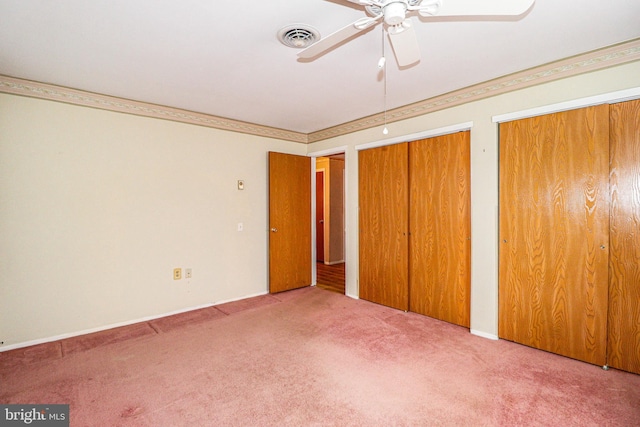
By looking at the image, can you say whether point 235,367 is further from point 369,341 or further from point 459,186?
point 459,186

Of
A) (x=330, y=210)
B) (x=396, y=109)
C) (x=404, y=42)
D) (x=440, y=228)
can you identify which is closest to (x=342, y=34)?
(x=404, y=42)

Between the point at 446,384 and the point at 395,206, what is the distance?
199 centimetres

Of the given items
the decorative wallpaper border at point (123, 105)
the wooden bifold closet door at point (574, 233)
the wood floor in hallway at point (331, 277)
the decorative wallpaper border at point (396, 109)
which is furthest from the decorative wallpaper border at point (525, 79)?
the wood floor in hallway at point (331, 277)

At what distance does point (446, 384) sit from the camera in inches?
85.0

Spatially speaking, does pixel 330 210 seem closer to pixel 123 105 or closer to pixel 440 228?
pixel 440 228

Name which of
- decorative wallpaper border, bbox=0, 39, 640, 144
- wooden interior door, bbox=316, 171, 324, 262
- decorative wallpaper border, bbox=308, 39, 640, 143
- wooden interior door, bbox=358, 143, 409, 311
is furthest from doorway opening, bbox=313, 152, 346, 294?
decorative wallpaper border, bbox=308, 39, 640, 143

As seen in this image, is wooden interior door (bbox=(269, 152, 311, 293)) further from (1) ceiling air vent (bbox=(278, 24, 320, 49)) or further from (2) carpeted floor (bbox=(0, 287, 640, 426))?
(1) ceiling air vent (bbox=(278, 24, 320, 49))

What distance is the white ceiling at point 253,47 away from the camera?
1825 mm

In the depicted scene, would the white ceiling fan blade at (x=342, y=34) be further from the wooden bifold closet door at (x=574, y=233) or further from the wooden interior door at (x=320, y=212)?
the wooden interior door at (x=320, y=212)

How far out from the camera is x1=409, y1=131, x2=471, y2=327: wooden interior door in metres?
3.10

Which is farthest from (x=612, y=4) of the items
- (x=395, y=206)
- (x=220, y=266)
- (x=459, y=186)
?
(x=220, y=266)

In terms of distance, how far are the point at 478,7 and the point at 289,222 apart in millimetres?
3509

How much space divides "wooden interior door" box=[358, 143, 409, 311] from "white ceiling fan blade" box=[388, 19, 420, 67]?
171 centimetres

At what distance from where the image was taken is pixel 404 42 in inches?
67.7
